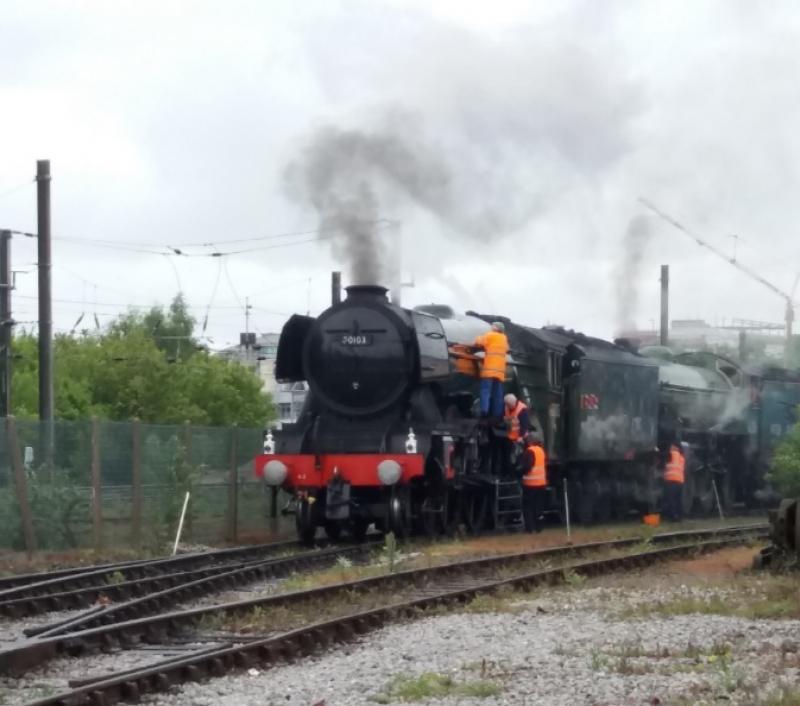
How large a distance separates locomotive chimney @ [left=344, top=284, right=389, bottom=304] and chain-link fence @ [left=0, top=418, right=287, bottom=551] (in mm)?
3318

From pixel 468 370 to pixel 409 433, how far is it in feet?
7.88

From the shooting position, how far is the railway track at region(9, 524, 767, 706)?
9016 millimetres

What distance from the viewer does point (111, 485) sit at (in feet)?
68.2

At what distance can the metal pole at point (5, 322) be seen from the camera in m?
31.6

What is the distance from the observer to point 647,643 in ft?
34.5

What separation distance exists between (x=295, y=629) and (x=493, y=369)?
1030 cm

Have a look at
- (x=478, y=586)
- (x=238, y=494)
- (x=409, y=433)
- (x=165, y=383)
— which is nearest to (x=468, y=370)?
(x=409, y=433)

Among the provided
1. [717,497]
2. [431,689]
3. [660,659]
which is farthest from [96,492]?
[717,497]

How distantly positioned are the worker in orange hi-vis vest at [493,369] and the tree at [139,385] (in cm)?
2776

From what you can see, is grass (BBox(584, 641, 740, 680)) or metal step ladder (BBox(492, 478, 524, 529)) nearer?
grass (BBox(584, 641, 740, 680))

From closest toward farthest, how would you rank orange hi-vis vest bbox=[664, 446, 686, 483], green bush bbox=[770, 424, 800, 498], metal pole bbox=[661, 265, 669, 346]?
orange hi-vis vest bbox=[664, 446, 686, 483], green bush bbox=[770, 424, 800, 498], metal pole bbox=[661, 265, 669, 346]

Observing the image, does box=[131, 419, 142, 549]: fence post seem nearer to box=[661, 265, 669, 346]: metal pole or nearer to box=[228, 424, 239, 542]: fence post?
box=[228, 424, 239, 542]: fence post

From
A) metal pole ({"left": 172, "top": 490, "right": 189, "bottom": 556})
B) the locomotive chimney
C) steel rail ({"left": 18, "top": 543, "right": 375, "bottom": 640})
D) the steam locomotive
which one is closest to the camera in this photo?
steel rail ({"left": 18, "top": 543, "right": 375, "bottom": 640})

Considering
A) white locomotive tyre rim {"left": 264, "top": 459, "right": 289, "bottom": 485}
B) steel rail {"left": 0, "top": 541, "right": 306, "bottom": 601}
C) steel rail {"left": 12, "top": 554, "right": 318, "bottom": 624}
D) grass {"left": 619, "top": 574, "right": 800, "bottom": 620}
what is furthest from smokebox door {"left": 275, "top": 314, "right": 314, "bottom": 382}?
grass {"left": 619, "top": 574, "right": 800, "bottom": 620}
